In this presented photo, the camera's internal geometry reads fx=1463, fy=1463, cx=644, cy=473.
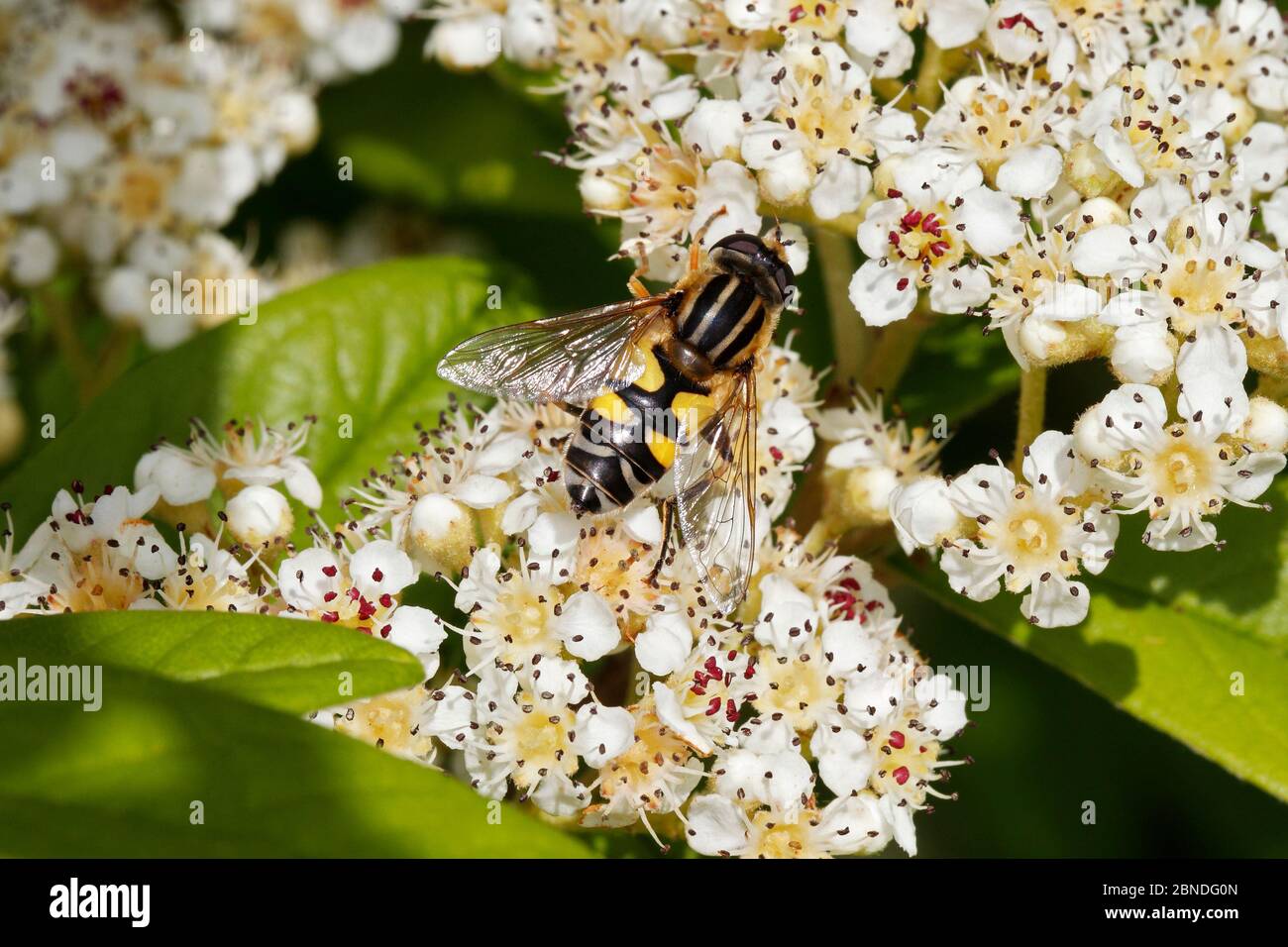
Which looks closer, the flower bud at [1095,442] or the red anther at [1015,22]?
the flower bud at [1095,442]

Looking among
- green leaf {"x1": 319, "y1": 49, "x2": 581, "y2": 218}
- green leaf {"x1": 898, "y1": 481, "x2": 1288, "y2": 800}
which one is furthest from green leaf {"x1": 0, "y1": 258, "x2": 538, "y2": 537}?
green leaf {"x1": 898, "y1": 481, "x2": 1288, "y2": 800}

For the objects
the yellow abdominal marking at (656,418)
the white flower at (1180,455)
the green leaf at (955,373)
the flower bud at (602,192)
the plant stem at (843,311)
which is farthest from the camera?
the green leaf at (955,373)

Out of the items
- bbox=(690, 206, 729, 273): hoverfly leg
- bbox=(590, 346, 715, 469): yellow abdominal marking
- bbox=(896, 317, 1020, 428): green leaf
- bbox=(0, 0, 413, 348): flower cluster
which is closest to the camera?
bbox=(590, 346, 715, 469): yellow abdominal marking

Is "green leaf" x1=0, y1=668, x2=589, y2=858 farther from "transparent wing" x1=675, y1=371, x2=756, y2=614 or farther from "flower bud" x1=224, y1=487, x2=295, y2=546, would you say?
"flower bud" x1=224, y1=487, x2=295, y2=546

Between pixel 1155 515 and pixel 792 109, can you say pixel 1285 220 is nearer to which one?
pixel 1155 515

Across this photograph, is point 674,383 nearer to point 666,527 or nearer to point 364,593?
point 666,527

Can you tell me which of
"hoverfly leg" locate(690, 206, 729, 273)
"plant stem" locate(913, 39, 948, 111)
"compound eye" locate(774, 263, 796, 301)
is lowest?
"compound eye" locate(774, 263, 796, 301)

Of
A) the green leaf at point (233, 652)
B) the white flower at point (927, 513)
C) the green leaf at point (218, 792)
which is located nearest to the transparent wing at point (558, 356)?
the white flower at point (927, 513)

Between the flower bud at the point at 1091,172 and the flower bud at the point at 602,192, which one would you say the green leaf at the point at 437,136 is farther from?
the flower bud at the point at 1091,172
